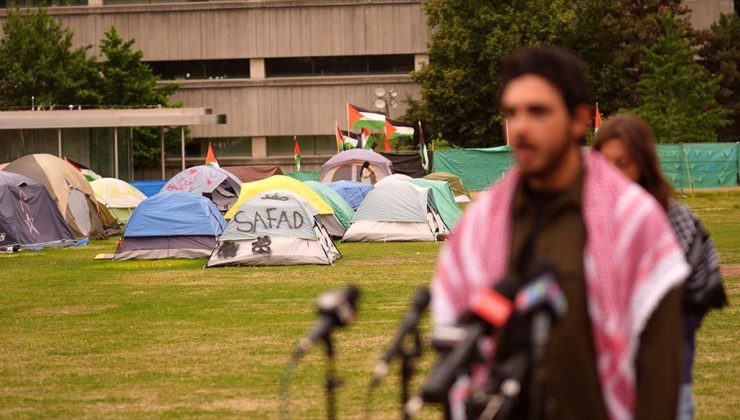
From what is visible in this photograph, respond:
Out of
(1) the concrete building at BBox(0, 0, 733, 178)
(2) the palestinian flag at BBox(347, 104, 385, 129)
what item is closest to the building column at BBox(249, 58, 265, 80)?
(1) the concrete building at BBox(0, 0, 733, 178)

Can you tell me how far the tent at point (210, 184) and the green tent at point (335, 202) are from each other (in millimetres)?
8508

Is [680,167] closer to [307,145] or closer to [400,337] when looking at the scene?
[307,145]

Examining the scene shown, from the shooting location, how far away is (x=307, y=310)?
1803 cm

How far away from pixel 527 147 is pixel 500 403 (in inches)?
31.6

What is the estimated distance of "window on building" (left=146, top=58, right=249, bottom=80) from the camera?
7769cm

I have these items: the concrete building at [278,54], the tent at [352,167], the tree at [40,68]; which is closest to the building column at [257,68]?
the concrete building at [278,54]

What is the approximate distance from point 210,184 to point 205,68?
33.4 metres

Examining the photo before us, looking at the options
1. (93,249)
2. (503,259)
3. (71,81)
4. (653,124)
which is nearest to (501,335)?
(503,259)

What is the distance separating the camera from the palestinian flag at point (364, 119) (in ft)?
178

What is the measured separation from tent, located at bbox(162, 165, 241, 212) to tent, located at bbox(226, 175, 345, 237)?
383 inches

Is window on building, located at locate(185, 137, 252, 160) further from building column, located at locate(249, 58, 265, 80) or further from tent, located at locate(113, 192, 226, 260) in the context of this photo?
tent, located at locate(113, 192, 226, 260)

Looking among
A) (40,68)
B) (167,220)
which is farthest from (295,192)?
(40,68)

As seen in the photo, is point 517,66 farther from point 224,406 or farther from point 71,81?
point 71,81

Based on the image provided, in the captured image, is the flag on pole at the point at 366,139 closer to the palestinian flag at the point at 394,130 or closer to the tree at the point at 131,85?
the palestinian flag at the point at 394,130
